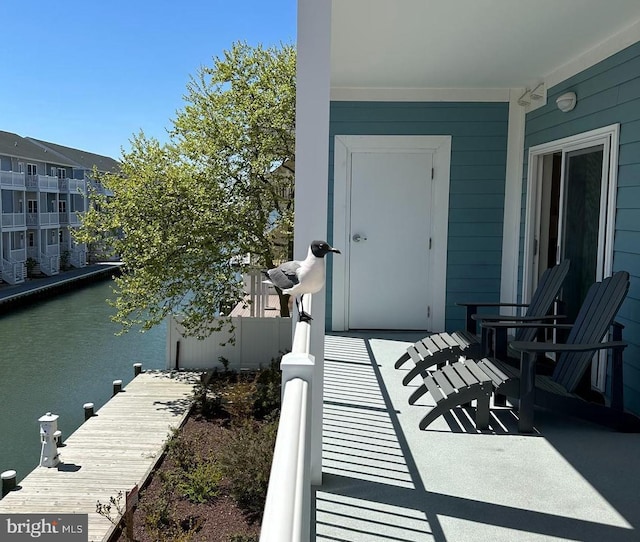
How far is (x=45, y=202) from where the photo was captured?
34219mm

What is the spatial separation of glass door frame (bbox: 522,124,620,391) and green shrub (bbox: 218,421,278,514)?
2.91m

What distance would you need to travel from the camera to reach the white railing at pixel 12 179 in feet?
95.6

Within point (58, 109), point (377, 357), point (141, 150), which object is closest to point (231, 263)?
point (141, 150)

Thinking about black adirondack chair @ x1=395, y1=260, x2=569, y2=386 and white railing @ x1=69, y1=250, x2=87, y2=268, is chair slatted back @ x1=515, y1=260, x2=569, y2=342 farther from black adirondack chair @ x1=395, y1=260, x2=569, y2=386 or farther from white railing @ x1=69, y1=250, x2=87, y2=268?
white railing @ x1=69, y1=250, x2=87, y2=268

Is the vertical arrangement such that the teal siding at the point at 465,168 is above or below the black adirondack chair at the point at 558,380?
above

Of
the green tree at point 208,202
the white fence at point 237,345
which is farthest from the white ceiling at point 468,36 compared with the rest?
the white fence at point 237,345

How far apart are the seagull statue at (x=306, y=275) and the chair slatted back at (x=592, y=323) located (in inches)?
68.7

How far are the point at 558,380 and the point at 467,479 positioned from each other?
108 cm

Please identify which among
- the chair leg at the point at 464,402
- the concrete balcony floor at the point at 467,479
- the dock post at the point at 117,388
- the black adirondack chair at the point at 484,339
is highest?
the black adirondack chair at the point at 484,339

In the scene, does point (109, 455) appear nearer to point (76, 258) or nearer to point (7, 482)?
point (7, 482)

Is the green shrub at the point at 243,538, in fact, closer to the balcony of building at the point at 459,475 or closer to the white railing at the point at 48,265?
the balcony of building at the point at 459,475

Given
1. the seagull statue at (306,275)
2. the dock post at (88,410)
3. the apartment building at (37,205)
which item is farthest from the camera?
the apartment building at (37,205)

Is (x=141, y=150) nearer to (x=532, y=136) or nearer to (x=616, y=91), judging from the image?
(x=532, y=136)

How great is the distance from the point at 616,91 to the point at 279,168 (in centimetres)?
780
